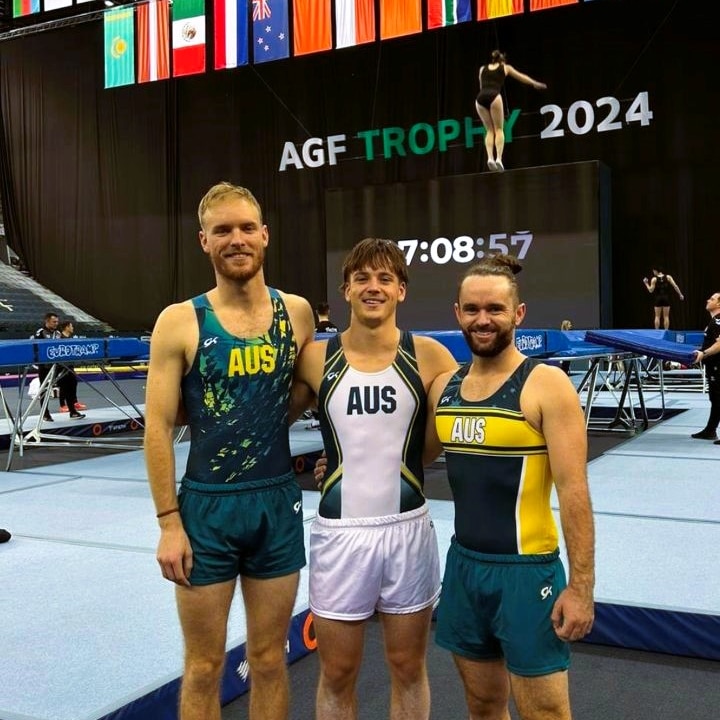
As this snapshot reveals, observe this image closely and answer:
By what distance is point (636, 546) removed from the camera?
3.67 m

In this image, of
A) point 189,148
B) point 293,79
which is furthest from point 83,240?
point 293,79

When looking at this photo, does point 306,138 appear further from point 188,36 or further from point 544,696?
point 544,696

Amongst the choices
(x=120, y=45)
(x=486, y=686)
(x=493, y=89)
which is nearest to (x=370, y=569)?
(x=486, y=686)

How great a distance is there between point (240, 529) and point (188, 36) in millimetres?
13924

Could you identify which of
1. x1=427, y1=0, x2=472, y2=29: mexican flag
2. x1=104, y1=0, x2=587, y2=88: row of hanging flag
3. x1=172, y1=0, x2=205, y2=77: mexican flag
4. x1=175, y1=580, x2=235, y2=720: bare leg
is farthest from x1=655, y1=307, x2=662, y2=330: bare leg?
x1=175, y1=580, x2=235, y2=720: bare leg

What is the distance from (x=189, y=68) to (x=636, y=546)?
504 inches

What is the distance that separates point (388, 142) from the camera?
16.1 m

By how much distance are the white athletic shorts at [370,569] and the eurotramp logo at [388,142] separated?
14182mm

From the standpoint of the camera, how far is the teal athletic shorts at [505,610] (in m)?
1.66

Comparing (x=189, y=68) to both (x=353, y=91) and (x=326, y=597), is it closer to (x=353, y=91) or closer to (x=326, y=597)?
(x=353, y=91)

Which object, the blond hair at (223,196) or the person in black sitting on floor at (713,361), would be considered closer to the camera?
the blond hair at (223,196)

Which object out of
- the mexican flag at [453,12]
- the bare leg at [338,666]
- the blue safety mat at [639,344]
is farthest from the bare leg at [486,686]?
the mexican flag at [453,12]

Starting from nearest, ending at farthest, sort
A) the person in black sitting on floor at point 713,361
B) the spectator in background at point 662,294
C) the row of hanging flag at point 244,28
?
1. the person in black sitting on floor at point 713,361
2. the row of hanging flag at point 244,28
3. the spectator in background at point 662,294

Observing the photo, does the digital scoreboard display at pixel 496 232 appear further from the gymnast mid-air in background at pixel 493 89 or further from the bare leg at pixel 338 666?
the bare leg at pixel 338 666
